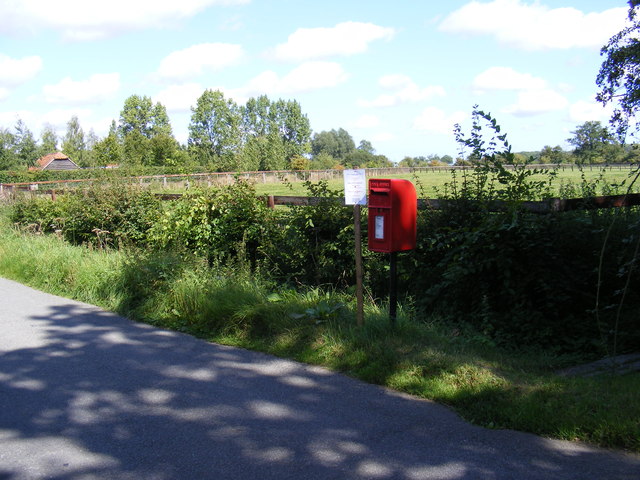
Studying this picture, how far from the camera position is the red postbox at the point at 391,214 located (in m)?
6.16

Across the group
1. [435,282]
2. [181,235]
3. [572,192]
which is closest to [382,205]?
[435,282]

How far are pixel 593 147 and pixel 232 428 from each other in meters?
7.05

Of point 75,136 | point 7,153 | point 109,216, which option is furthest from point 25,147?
point 109,216

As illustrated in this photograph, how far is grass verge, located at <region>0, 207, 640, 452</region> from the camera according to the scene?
4.41m

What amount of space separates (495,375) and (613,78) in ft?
53.0

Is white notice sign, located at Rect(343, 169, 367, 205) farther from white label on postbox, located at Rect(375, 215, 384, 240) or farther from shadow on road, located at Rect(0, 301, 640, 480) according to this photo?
shadow on road, located at Rect(0, 301, 640, 480)

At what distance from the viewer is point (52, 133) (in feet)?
405

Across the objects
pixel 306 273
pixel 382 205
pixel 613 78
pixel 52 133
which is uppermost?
pixel 52 133

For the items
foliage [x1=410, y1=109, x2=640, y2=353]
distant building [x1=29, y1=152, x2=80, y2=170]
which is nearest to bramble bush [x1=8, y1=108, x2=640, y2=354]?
foliage [x1=410, y1=109, x2=640, y2=353]

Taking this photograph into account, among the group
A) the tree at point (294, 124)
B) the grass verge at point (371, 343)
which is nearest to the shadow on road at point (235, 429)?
the grass verge at point (371, 343)

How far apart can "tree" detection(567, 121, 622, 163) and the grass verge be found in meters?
3.92

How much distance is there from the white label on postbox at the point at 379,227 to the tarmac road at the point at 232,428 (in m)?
1.54

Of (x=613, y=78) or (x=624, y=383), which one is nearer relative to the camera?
(x=624, y=383)

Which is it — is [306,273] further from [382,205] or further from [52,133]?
[52,133]
